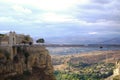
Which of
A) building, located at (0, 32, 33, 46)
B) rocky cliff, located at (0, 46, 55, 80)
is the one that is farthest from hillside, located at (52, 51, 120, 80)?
building, located at (0, 32, 33, 46)

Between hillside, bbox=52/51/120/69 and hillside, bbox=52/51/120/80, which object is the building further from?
hillside, bbox=52/51/120/69

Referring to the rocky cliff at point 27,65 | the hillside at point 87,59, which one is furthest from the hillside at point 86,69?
the rocky cliff at point 27,65

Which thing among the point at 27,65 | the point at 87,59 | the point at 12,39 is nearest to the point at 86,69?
the point at 87,59

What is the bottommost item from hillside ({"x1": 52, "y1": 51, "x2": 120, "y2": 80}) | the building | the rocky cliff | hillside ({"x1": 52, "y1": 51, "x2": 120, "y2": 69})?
hillside ({"x1": 52, "y1": 51, "x2": 120, "y2": 80})

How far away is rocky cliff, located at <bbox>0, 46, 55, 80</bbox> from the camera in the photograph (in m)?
32.7

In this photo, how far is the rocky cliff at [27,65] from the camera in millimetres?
32688

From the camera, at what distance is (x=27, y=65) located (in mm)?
36281

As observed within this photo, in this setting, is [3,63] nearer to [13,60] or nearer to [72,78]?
[13,60]

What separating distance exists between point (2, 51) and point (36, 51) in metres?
5.40

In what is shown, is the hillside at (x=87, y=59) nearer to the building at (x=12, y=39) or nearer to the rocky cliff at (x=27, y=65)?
the building at (x=12, y=39)

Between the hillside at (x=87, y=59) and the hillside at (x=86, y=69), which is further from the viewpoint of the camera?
the hillside at (x=87, y=59)

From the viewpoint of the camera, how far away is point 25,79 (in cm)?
3450

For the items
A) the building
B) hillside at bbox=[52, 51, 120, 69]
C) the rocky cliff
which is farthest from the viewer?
hillside at bbox=[52, 51, 120, 69]

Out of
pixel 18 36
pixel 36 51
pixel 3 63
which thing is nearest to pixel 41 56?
pixel 36 51
